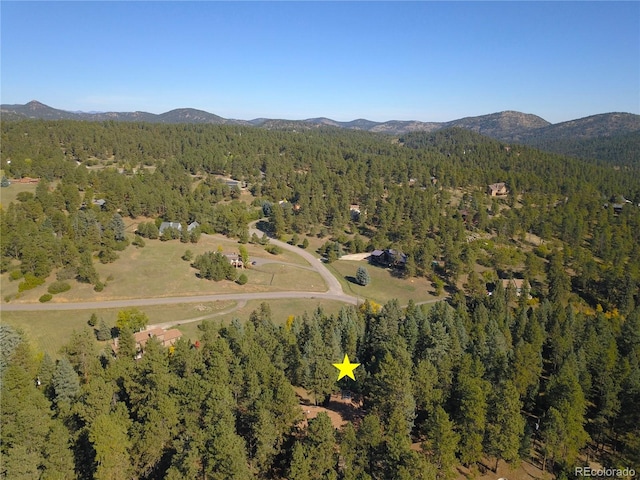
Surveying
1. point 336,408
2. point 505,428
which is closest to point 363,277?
point 336,408

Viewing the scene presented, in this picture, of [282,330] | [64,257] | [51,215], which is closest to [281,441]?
[282,330]

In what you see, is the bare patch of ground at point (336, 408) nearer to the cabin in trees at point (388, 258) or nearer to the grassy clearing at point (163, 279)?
the grassy clearing at point (163, 279)

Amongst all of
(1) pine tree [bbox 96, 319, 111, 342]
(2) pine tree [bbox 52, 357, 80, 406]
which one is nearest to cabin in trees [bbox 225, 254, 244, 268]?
(1) pine tree [bbox 96, 319, 111, 342]

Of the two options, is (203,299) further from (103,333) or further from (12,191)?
(12,191)

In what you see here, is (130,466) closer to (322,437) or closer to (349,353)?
(322,437)

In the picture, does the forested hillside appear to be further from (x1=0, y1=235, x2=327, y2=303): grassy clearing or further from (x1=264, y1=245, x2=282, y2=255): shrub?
(x1=264, y1=245, x2=282, y2=255): shrub

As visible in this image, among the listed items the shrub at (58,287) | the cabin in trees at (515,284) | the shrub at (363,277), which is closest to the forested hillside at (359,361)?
the shrub at (58,287)
